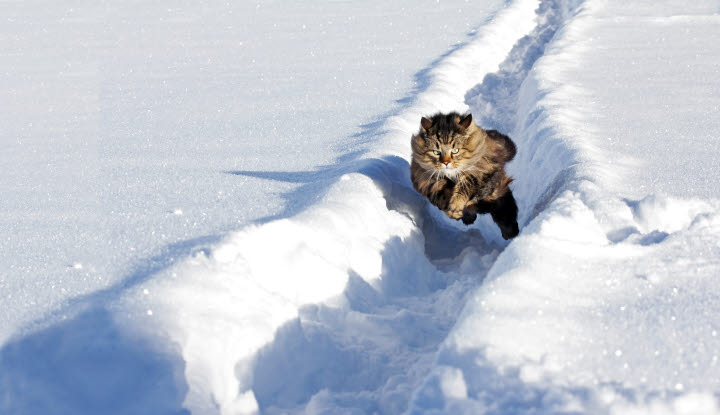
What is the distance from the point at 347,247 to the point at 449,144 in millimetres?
1187

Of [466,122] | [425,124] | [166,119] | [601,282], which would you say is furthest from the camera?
[166,119]

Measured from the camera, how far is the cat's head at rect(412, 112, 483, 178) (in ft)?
14.6

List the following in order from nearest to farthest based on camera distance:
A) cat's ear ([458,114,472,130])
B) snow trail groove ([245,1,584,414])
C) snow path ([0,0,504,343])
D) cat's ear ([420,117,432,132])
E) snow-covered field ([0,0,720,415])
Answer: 1. snow-covered field ([0,0,720,415])
2. snow trail groove ([245,1,584,414])
3. snow path ([0,0,504,343])
4. cat's ear ([458,114,472,130])
5. cat's ear ([420,117,432,132])

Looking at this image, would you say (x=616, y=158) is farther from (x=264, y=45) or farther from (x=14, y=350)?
(x=264, y=45)

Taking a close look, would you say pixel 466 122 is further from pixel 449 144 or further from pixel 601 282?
pixel 601 282

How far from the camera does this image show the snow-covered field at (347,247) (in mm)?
2402

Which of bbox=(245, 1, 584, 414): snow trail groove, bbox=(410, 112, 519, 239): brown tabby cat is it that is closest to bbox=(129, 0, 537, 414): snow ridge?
bbox=(245, 1, 584, 414): snow trail groove

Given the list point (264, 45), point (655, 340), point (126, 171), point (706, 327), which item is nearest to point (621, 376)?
point (655, 340)

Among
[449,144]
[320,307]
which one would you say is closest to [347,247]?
[320,307]

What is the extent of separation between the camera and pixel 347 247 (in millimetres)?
3697

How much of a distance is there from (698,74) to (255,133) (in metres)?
4.73

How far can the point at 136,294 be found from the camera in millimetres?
2855

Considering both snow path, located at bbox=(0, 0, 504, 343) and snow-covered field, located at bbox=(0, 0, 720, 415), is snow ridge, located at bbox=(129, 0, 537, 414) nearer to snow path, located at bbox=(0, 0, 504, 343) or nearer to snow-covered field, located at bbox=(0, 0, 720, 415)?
snow-covered field, located at bbox=(0, 0, 720, 415)

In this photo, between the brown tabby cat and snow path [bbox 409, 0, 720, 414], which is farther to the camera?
the brown tabby cat
